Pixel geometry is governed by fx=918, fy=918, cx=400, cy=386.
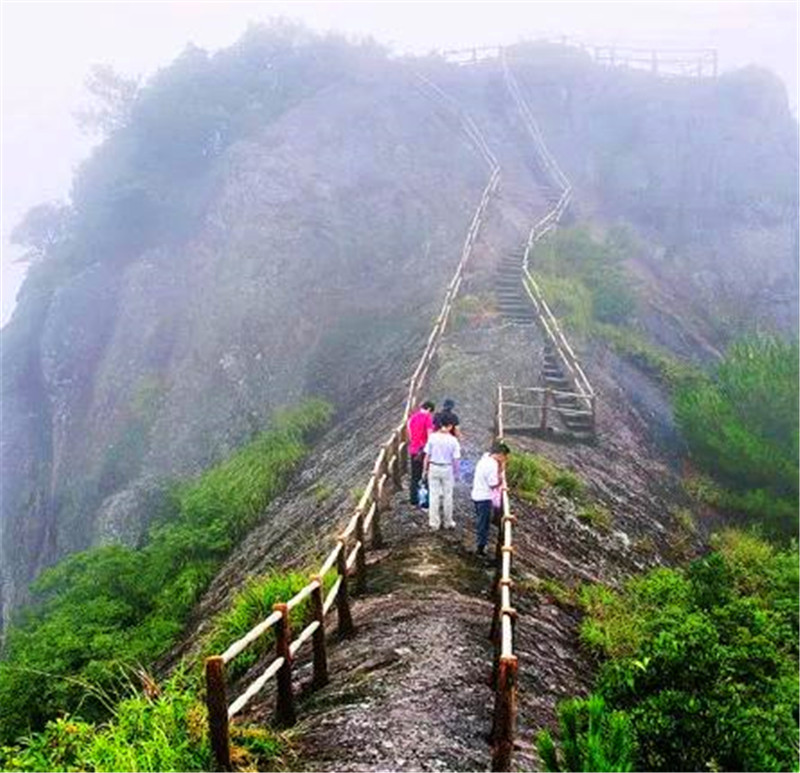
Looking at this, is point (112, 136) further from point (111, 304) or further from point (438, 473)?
point (438, 473)

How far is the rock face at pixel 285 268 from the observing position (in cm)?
3070

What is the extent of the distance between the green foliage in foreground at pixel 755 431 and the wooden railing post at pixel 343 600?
12.7 m

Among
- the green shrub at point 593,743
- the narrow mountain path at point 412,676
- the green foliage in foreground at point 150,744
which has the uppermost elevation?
the green shrub at point 593,743

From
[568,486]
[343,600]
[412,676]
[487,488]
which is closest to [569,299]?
[568,486]

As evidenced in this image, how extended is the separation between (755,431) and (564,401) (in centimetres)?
442

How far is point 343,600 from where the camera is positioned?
9.55 m

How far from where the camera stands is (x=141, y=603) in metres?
16.8

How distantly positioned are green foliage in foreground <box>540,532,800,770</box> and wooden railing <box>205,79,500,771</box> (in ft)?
7.12

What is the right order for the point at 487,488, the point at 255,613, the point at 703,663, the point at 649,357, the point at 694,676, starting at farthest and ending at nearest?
the point at 649,357
the point at 487,488
the point at 255,613
the point at 703,663
the point at 694,676

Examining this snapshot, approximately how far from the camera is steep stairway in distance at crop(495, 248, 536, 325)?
2784 centimetres

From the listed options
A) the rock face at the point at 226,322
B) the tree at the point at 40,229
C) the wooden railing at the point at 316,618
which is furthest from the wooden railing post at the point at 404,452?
the tree at the point at 40,229

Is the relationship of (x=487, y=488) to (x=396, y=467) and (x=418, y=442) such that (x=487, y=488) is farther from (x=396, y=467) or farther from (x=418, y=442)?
(x=396, y=467)

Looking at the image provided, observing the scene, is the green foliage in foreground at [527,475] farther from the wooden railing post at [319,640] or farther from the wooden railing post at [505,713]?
the wooden railing post at [505,713]

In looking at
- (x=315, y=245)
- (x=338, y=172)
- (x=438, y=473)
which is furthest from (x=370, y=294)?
(x=438, y=473)
